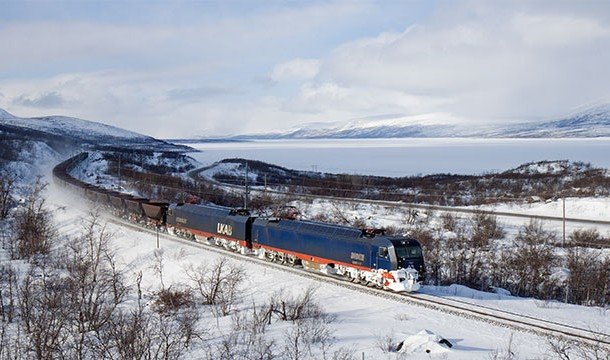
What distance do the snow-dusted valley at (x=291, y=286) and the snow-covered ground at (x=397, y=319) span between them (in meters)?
0.08

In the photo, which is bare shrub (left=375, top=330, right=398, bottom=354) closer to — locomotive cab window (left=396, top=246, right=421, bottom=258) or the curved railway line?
the curved railway line

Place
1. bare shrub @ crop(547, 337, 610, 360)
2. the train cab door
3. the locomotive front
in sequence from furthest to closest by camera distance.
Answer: the train cab door, the locomotive front, bare shrub @ crop(547, 337, 610, 360)

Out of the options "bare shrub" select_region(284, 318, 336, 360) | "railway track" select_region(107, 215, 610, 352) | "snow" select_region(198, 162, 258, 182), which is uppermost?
"snow" select_region(198, 162, 258, 182)

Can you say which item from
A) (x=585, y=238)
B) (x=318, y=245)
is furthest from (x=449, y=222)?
(x=318, y=245)

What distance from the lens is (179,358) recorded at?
75.3ft

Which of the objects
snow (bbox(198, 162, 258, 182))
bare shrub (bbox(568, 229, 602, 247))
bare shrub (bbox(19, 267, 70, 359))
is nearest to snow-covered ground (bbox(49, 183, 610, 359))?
bare shrub (bbox(19, 267, 70, 359))

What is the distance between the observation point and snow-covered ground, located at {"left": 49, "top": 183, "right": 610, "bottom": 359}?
73.6ft

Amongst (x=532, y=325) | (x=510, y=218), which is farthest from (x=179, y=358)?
(x=510, y=218)

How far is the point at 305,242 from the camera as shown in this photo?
120ft

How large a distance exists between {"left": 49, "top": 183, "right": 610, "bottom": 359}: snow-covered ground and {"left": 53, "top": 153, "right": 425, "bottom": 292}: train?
1.58 m

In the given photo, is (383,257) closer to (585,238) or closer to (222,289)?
(222,289)

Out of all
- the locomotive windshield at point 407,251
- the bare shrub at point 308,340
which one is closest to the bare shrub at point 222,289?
the bare shrub at point 308,340

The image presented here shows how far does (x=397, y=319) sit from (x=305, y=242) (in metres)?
11.0

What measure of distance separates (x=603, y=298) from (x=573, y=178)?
53.7 metres
